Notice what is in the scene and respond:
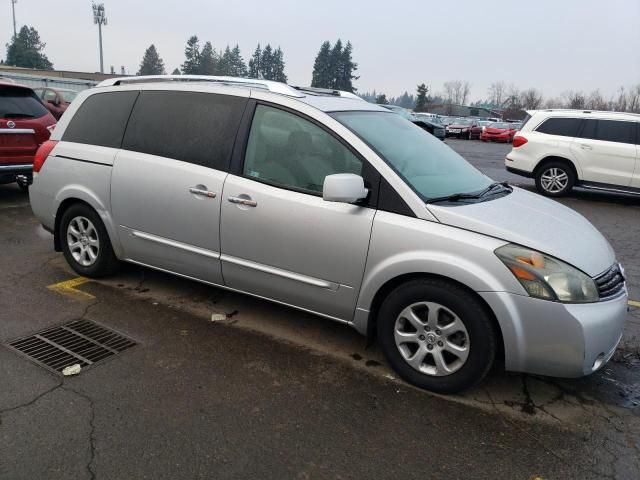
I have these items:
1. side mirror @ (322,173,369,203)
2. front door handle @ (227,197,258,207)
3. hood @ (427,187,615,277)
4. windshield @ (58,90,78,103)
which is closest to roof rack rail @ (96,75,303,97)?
front door handle @ (227,197,258,207)

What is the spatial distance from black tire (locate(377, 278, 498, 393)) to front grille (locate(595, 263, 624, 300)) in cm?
65

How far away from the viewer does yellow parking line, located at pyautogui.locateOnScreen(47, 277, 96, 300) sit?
14.6ft

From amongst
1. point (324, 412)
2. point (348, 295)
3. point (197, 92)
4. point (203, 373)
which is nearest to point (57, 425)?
point (203, 373)

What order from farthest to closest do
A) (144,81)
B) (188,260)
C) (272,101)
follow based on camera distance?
(144,81) < (188,260) < (272,101)

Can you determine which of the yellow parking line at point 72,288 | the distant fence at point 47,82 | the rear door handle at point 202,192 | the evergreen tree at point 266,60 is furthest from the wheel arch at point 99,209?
the evergreen tree at point 266,60

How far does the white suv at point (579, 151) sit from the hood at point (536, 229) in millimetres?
7661

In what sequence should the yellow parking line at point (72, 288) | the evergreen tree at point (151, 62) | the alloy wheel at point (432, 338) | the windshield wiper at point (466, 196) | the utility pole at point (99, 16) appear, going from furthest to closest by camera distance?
the evergreen tree at point (151, 62) < the utility pole at point (99, 16) < the yellow parking line at point (72, 288) < the windshield wiper at point (466, 196) < the alloy wheel at point (432, 338)

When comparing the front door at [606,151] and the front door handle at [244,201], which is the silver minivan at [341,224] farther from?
the front door at [606,151]

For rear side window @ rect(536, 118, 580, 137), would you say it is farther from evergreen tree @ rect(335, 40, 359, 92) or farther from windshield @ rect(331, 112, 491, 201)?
evergreen tree @ rect(335, 40, 359, 92)

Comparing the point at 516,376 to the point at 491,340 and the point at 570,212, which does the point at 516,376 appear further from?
the point at 570,212

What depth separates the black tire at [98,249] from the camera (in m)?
4.59

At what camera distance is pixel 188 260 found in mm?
4086

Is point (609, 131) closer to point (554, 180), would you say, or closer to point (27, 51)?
point (554, 180)

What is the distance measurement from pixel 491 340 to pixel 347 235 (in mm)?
1054
